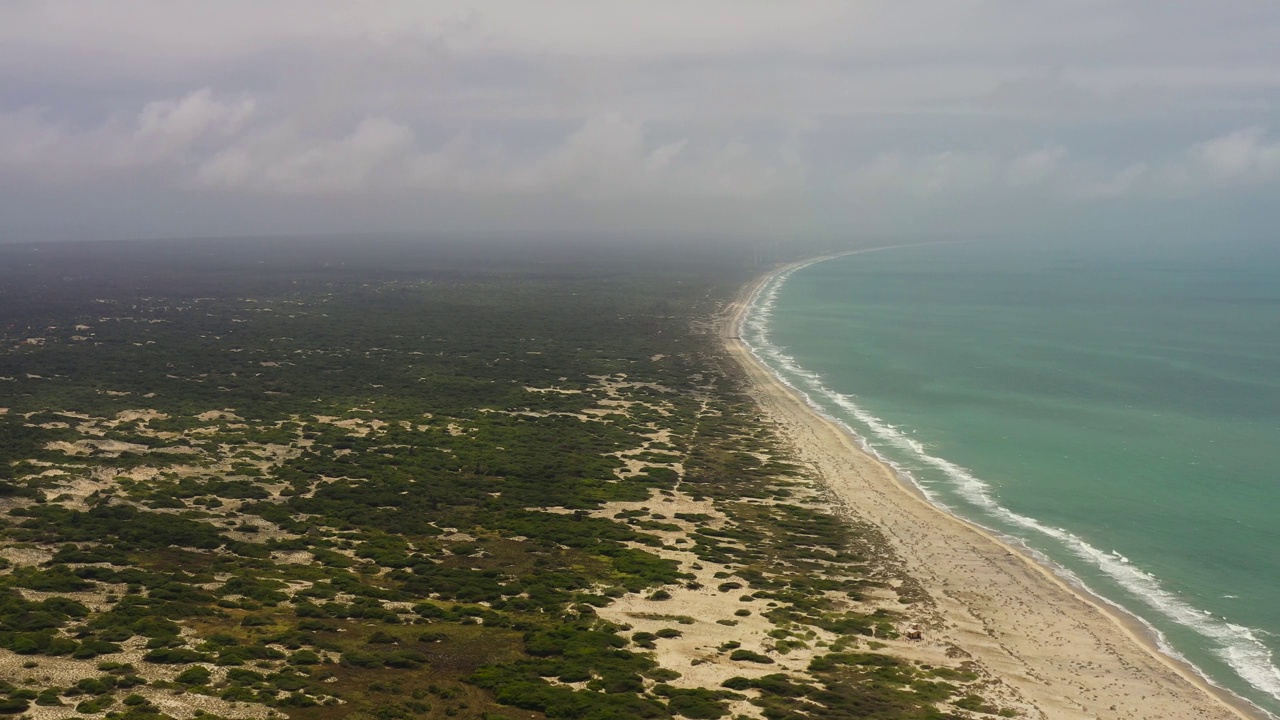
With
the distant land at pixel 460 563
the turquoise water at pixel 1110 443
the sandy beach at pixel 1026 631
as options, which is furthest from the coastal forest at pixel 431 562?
the turquoise water at pixel 1110 443

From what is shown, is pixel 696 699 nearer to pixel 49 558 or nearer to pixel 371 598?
pixel 371 598

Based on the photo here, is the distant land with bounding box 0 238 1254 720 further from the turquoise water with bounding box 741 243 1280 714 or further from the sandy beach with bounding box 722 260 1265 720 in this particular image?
the turquoise water with bounding box 741 243 1280 714

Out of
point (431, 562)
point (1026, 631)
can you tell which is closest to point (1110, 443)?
point (1026, 631)

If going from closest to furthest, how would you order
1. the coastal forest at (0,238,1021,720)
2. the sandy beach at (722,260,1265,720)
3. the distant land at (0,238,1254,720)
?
the coastal forest at (0,238,1021,720) → the distant land at (0,238,1254,720) → the sandy beach at (722,260,1265,720)

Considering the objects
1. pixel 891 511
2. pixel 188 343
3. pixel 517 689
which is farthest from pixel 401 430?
pixel 188 343

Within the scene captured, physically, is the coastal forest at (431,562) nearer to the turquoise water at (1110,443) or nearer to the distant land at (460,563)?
the distant land at (460,563)

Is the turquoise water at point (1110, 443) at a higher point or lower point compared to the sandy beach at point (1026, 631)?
higher

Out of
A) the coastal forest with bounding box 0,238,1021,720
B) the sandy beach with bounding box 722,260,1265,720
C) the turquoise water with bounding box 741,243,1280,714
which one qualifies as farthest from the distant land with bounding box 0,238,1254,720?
the turquoise water with bounding box 741,243,1280,714
